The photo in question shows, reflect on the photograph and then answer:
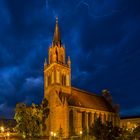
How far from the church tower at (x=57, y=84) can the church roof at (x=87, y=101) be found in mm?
3108

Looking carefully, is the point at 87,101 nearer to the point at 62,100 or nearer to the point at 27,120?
the point at 62,100

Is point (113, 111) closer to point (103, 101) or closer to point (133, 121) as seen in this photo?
point (103, 101)

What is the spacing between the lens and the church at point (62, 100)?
7475 cm

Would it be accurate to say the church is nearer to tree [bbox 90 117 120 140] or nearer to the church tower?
the church tower

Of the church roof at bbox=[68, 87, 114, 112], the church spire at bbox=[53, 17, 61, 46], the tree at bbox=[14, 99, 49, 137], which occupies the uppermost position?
the church spire at bbox=[53, 17, 61, 46]

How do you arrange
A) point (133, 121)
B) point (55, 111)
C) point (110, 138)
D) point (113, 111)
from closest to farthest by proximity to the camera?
point (110, 138) < point (55, 111) < point (113, 111) < point (133, 121)

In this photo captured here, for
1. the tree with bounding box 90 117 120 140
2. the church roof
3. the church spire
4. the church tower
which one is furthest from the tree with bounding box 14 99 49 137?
the tree with bounding box 90 117 120 140

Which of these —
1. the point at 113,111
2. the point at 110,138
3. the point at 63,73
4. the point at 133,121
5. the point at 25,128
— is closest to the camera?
the point at 110,138

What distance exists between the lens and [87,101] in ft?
294

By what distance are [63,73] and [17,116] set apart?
2134 cm

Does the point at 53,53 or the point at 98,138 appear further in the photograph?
the point at 53,53

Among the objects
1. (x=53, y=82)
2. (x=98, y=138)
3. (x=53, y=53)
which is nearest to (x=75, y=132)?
(x=53, y=82)

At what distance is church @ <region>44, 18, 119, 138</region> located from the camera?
74750mm

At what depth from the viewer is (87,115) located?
271ft
